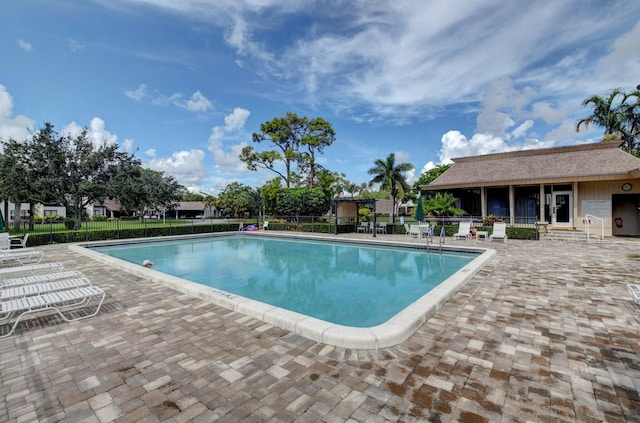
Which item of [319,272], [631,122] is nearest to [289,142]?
[319,272]

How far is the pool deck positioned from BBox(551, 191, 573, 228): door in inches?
545

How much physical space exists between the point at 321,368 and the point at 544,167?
65.5ft

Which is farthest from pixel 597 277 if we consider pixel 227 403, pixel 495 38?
pixel 495 38

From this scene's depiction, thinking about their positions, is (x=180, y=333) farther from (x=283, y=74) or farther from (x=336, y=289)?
(x=283, y=74)

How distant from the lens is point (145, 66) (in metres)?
13.2

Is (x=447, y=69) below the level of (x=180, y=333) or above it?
above

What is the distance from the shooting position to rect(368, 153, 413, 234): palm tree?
1098 inches

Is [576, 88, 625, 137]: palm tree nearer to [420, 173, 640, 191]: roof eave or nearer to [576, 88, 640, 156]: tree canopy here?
[576, 88, 640, 156]: tree canopy

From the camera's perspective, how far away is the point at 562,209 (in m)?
16.0

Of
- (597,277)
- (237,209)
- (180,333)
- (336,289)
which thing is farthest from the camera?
(237,209)

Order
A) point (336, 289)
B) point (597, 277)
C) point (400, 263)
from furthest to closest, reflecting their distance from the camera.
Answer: point (400, 263), point (336, 289), point (597, 277)

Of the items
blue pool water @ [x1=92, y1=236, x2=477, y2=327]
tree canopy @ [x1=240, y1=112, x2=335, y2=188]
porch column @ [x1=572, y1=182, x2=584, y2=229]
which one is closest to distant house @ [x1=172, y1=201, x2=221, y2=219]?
tree canopy @ [x1=240, y1=112, x2=335, y2=188]

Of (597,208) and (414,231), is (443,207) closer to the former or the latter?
(414,231)

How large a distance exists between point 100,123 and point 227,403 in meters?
28.7
